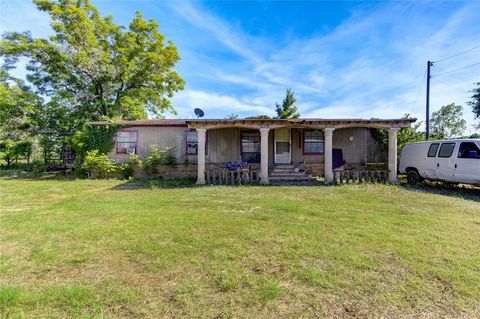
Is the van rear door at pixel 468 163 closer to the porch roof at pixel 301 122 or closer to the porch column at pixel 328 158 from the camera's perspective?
the porch roof at pixel 301 122

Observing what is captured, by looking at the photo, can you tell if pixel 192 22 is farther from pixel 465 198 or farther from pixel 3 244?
pixel 465 198

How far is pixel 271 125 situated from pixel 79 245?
825cm

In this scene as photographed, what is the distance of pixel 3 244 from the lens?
3557 millimetres

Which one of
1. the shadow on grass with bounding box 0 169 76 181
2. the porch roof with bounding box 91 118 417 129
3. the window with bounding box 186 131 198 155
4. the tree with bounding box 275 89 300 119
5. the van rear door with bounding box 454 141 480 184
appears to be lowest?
the shadow on grass with bounding box 0 169 76 181

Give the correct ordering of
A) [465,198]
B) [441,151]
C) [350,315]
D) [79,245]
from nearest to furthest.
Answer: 1. [350,315]
2. [79,245]
3. [465,198]
4. [441,151]

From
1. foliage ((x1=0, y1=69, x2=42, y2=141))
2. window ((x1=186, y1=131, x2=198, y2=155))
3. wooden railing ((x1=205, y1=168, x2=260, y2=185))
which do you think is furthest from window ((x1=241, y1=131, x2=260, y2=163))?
foliage ((x1=0, y1=69, x2=42, y2=141))

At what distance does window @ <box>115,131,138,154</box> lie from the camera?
12203mm

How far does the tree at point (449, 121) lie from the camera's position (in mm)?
27241

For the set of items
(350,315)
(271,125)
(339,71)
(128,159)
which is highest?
(339,71)

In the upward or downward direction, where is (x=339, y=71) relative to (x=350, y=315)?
upward

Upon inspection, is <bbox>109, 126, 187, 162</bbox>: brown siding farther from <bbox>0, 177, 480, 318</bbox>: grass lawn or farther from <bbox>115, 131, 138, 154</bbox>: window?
<bbox>0, 177, 480, 318</bbox>: grass lawn

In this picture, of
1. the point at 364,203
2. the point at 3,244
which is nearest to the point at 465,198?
the point at 364,203

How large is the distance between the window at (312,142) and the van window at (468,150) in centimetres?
574

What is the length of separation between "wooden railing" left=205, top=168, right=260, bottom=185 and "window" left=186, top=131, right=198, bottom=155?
91.7 inches
